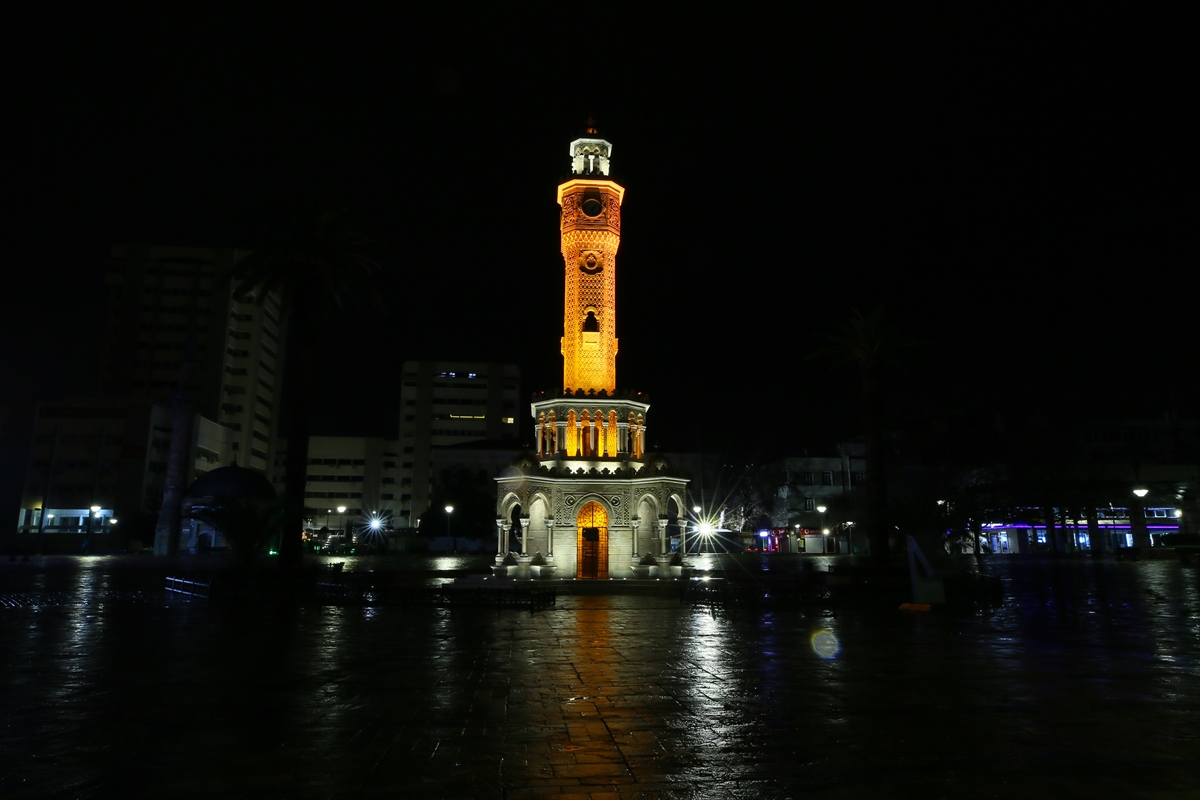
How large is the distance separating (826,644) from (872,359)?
22144 mm

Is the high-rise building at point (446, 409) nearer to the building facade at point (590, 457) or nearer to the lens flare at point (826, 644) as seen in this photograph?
the building facade at point (590, 457)

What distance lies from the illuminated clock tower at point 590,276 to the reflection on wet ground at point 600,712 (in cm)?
2244

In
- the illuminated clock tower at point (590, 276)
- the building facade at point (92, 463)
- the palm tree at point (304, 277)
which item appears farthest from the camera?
the building facade at point (92, 463)

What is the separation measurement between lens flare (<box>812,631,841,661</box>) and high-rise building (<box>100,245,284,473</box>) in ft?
354

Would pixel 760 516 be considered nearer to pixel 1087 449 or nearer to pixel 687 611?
pixel 1087 449

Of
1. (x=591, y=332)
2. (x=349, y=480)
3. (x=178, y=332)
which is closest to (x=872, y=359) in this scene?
(x=591, y=332)

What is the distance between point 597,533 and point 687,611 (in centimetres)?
1586

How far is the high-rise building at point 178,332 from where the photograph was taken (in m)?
110

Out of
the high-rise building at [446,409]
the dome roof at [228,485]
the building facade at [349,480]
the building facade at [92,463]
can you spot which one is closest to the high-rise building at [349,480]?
the building facade at [349,480]

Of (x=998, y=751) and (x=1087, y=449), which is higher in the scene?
(x=1087, y=449)

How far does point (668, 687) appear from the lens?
30.8 ft

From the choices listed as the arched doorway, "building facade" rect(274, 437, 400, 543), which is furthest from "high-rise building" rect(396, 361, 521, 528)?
the arched doorway

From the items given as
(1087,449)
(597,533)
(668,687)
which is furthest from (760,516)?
(668,687)

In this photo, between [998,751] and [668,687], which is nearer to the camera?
[998,751]
